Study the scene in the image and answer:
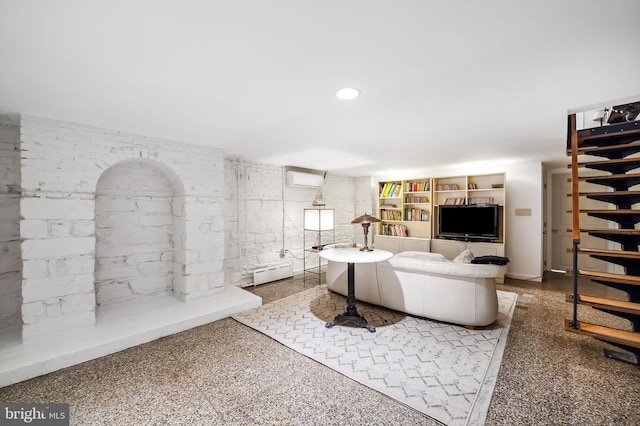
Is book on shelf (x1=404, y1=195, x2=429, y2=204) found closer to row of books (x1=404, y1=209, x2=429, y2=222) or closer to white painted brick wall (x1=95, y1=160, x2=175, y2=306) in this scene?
row of books (x1=404, y1=209, x2=429, y2=222)

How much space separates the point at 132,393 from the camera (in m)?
1.93

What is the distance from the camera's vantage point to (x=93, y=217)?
2.74m

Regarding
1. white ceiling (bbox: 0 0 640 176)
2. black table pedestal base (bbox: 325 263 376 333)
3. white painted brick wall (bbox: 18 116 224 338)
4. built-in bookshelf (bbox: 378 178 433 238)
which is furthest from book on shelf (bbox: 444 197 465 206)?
white painted brick wall (bbox: 18 116 224 338)

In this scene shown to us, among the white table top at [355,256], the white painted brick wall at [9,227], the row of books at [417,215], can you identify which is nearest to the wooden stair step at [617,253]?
the white table top at [355,256]

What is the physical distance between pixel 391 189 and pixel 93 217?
18.0 ft

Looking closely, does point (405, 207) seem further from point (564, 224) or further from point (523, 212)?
point (564, 224)

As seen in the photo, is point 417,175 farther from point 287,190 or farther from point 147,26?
point 147,26

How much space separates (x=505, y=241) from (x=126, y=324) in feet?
20.2

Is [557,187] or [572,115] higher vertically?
[572,115]

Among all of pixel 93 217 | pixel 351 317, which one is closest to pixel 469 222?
pixel 351 317

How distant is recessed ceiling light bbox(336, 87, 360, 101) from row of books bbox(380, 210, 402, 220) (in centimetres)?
457

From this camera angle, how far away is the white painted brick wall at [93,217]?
245cm

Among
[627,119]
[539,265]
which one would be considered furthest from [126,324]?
[539,265]

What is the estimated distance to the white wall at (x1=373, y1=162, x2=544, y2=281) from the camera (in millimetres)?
4746
